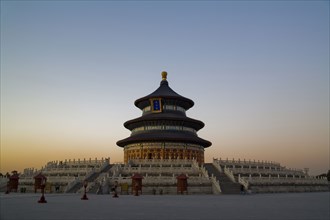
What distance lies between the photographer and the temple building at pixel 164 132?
6288 cm

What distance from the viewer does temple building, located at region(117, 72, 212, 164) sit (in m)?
62.9

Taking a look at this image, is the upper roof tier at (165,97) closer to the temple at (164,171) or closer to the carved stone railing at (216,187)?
the temple at (164,171)

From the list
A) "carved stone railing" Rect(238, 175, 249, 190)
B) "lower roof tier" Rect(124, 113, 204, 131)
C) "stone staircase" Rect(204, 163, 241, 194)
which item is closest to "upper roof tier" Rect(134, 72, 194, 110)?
"lower roof tier" Rect(124, 113, 204, 131)

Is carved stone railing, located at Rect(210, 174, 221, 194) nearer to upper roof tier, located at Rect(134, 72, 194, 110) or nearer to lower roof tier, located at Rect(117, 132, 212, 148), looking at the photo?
lower roof tier, located at Rect(117, 132, 212, 148)

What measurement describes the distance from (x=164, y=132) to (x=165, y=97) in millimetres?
8197

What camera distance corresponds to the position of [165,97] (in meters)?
68.8

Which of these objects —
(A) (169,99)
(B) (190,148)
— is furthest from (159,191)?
(A) (169,99)

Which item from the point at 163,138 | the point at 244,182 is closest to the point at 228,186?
the point at 244,182

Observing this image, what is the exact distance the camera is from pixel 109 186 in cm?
3606

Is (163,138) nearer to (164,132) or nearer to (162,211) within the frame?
(164,132)

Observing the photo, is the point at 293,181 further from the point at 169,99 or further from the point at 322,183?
the point at 169,99

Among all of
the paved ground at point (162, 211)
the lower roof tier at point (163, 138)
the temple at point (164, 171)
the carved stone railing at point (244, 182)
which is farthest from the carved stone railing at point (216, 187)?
the lower roof tier at point (163, 138)

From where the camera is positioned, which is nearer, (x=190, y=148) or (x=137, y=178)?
(x=137, y=178)

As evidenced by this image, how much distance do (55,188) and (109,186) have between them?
723cm
